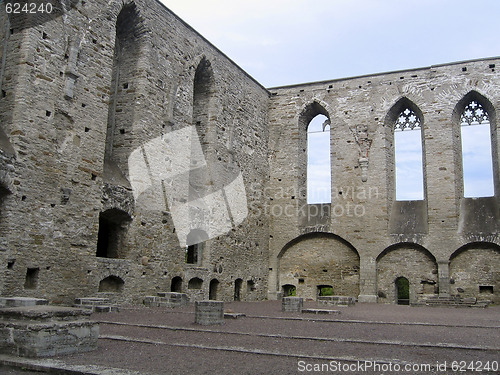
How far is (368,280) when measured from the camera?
1773cm

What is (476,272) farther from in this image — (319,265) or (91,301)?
(91,301)

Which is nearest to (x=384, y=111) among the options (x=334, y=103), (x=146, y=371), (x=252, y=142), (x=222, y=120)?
(x=334, y=103)

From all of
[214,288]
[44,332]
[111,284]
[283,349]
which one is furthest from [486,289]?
[44,332]

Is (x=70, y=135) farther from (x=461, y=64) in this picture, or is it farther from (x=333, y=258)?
(x=461, y=64)

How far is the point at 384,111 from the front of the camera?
61.1ft

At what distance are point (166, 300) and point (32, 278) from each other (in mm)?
3611

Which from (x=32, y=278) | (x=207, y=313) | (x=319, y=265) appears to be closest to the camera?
(x=207, y=313)

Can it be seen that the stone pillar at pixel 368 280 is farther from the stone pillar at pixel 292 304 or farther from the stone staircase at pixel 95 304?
the stone staircase at pixel 95 304

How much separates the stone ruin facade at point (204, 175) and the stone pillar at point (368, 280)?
5cm

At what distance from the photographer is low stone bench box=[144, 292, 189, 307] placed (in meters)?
12.4

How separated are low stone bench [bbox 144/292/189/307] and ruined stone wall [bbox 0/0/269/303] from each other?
31cm

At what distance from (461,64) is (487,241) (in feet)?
20.8

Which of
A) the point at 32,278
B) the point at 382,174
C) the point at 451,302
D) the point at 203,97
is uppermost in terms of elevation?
the point at 203,97

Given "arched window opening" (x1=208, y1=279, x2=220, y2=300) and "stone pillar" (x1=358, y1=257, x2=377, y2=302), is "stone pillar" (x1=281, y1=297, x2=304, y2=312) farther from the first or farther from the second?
"stone pillar" (x1=358, y1=257, x2=377, y2=302)
